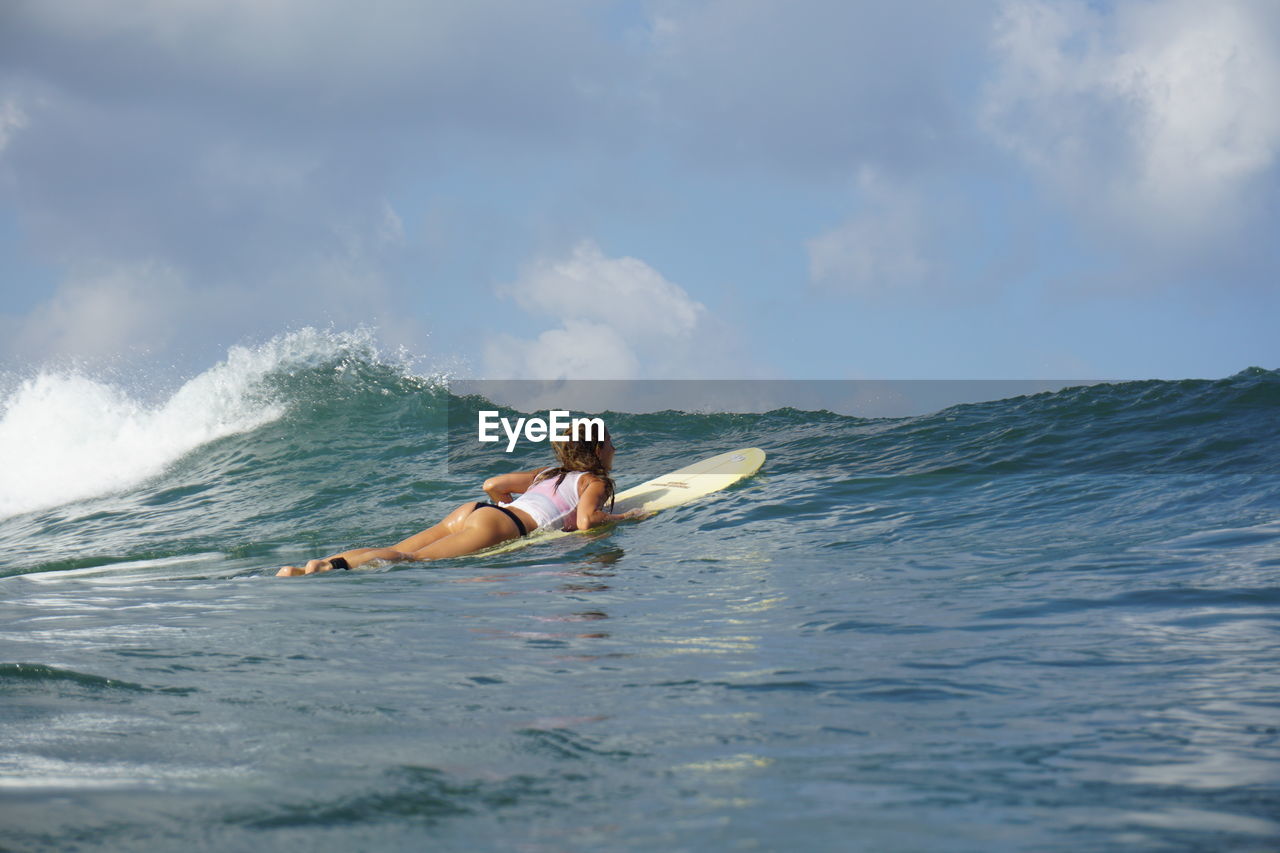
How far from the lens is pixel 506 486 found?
855cm

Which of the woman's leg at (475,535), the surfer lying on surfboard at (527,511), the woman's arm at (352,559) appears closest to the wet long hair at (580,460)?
the surfer lying on surfboard at (527,511)

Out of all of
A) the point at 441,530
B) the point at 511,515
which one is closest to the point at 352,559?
the point at 441,530

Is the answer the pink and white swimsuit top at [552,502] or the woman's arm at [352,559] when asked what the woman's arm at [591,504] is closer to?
the pink and white swimsuit top at [552,502]

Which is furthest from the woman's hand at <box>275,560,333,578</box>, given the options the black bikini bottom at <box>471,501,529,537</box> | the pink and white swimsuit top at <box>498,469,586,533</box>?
the pink and white swimsuit top at <box>498,469,586,533</box>

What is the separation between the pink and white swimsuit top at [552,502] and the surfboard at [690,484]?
0.17m

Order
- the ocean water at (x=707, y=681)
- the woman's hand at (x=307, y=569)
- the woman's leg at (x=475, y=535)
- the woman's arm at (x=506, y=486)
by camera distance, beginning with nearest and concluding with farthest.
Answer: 1. the ocean water at (x=707, y=681)
2. the woman's hand at (x=307, y=569)
3. the woman's leg at (x=475, y=535)
4. the woman's arm at (x=506, y=486)

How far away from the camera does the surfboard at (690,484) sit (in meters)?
9.73

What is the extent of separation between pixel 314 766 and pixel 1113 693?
248 cm

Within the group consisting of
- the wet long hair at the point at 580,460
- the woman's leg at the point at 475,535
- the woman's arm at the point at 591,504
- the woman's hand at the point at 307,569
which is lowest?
the woman's hand at the point at 307,569

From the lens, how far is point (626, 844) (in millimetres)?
1951

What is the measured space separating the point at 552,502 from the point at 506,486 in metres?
0.57

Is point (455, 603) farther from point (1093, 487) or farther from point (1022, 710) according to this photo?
point (1093, 487)

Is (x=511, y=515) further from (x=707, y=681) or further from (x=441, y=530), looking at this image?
(x=707, y=681)

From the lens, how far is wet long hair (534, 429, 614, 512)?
834cm
